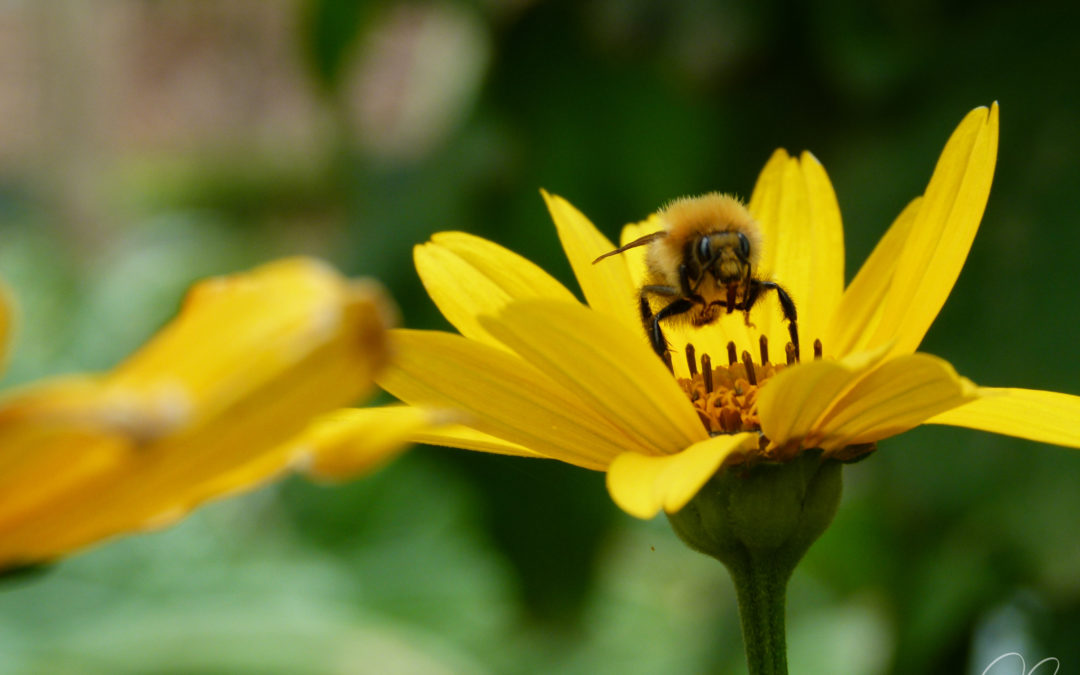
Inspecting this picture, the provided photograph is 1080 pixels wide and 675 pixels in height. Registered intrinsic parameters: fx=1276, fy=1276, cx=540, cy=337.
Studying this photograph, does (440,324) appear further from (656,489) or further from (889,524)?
(656,489)

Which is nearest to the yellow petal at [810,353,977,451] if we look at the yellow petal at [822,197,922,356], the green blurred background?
the yellow petal at [822,197,922,356]

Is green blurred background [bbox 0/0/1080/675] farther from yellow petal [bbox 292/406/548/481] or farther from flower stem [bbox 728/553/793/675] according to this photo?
yellow petal [bbox 292/406/548/481]

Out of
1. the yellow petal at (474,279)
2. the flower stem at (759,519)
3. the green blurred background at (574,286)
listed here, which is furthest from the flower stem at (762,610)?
the green blurred background at (574,286)

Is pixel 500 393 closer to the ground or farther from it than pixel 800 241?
closer to the ground

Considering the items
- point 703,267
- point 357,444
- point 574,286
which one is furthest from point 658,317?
point 574,286

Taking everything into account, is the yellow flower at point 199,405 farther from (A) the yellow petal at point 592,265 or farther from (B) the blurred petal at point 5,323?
(A) the yellow petal at point 592,265

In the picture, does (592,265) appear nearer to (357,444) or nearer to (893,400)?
(893,400)
